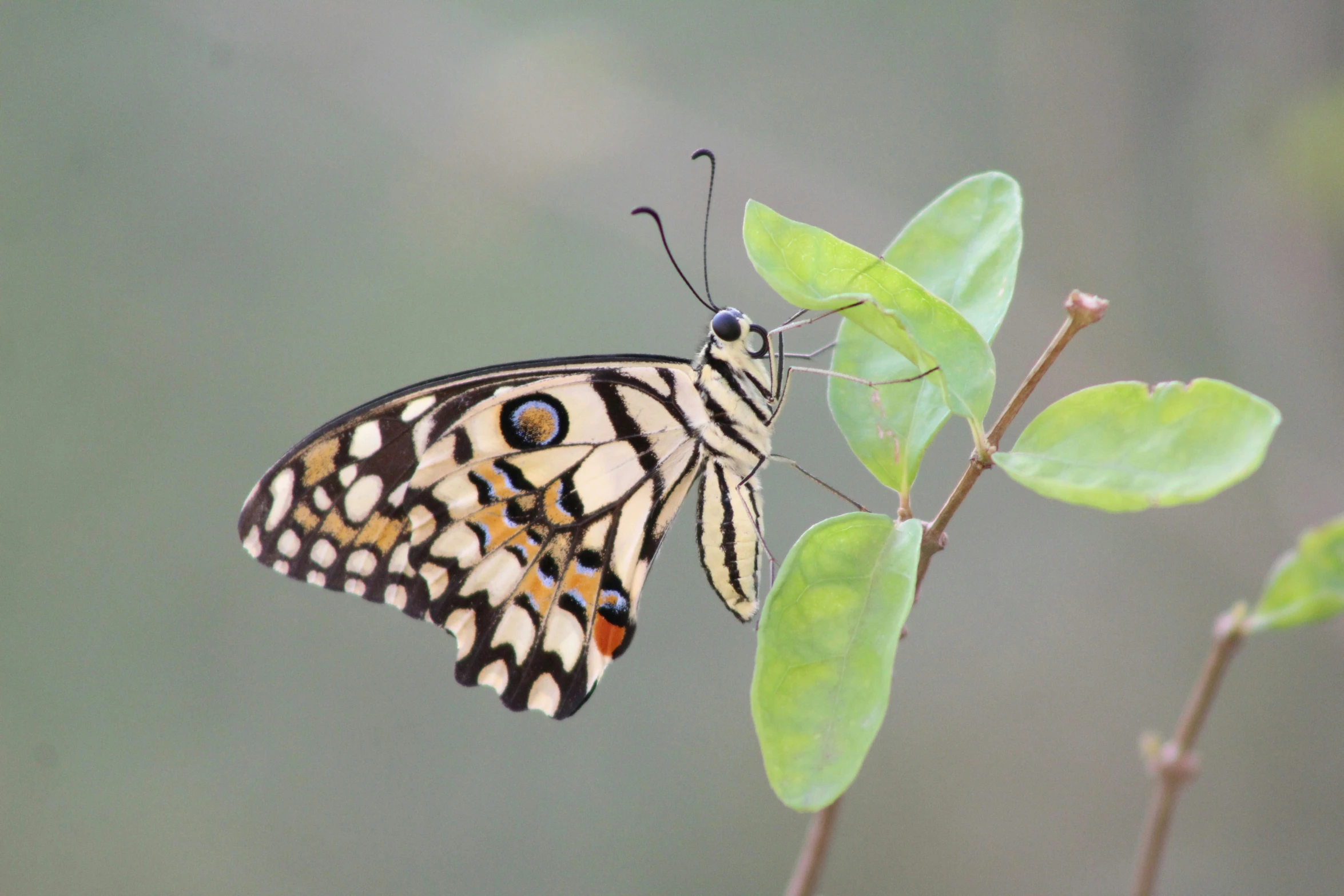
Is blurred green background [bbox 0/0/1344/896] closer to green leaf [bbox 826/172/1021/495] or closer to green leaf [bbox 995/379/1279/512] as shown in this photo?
green leaf [bbox 826/172/1021/495]

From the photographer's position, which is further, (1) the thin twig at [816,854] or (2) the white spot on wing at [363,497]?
(2) the white spot on wing at [363,497]

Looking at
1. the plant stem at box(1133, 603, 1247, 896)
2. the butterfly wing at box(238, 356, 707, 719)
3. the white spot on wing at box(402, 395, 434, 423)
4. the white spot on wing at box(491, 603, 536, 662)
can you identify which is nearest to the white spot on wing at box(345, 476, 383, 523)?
the butterfly wing at box(238, 356, 707, 719)

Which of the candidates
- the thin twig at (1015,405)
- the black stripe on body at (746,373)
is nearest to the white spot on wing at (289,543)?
the black stripe on body at (746,373)

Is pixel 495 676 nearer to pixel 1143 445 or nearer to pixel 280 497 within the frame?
pixel 280 497

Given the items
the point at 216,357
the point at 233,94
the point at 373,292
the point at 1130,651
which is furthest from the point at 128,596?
the point at 1130,651

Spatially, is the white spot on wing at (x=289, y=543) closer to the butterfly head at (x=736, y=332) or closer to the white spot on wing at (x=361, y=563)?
the white spot on wing at (x=361, y=563)

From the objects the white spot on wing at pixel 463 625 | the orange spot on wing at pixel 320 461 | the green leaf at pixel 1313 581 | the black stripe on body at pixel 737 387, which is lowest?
the white spot on wing at pixel 463 625

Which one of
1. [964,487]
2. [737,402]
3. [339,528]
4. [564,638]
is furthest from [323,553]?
[964,487]
